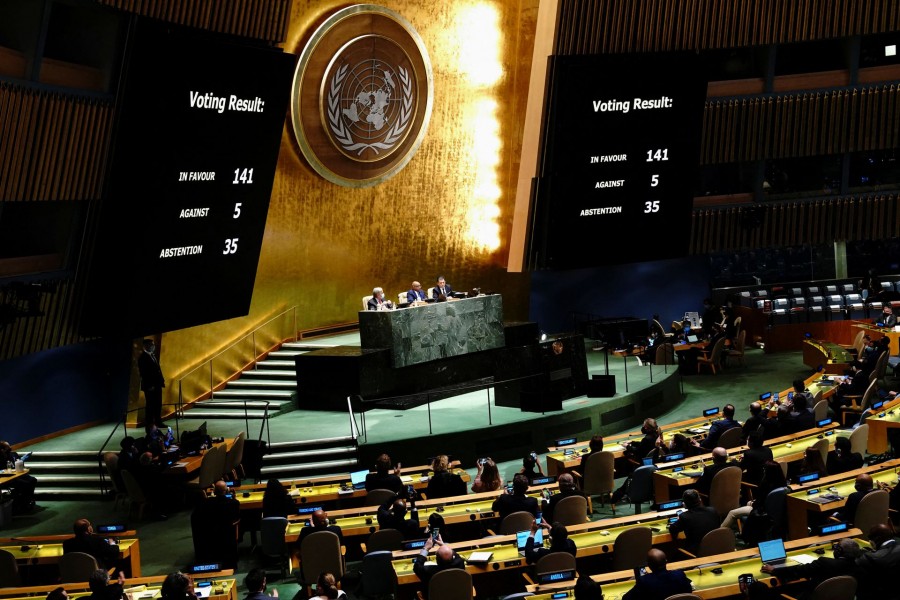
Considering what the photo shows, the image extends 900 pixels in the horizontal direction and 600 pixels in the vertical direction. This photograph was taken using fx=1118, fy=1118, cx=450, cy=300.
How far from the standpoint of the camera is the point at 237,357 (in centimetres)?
2112

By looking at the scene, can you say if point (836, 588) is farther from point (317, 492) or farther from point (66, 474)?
point (66, 474)

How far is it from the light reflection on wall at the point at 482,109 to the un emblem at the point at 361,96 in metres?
1.11

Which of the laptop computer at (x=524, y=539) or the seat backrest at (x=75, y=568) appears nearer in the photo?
the laptop computer at (x=524, y=539)

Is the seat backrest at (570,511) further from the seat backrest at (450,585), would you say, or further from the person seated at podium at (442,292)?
the person seated at podium at (442,292)

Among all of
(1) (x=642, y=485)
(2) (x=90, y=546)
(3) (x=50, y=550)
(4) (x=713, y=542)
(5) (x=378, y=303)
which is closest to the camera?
(4) (x=713, y=542)

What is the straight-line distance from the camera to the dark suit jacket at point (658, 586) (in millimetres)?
9305

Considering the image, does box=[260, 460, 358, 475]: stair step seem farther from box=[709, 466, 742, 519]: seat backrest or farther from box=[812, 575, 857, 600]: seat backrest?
box=[812, 575, 857, 600]: seat backrest

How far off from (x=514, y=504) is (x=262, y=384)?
9.16m

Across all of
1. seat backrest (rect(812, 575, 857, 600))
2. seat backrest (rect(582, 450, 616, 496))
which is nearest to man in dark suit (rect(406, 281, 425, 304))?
seat backrest (rect(582, 450, 616, 496))

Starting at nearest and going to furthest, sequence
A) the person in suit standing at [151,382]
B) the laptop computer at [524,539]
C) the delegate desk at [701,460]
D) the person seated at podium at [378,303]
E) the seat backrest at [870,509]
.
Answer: the laptop computer at [524,539], the seat backrest at [870,509], the delegate desk at [701,460], the person in suit standing at [151,382], the person seated at podium at [378,303]

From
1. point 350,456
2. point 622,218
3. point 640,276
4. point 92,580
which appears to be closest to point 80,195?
point 350,456

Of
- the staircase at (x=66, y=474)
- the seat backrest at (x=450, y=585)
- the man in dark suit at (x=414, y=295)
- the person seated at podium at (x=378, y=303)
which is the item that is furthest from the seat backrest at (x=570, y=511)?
the man in dark suit at (x=414, y=295)

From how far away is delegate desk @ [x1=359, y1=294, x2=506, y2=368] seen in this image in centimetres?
1936

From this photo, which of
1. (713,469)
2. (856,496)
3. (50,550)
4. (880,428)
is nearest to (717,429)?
(880,428)
